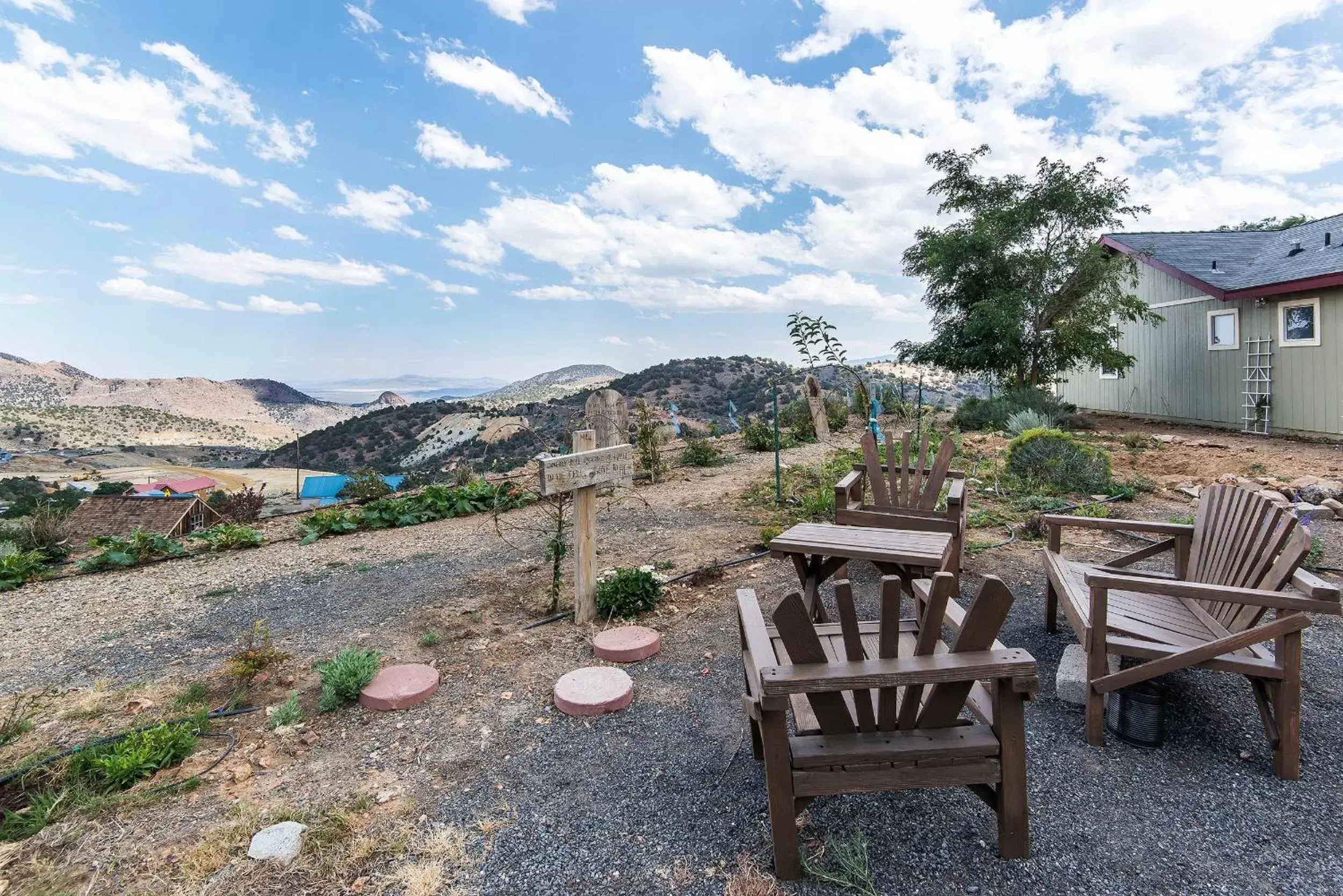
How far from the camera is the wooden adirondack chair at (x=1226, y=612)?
2104 mm

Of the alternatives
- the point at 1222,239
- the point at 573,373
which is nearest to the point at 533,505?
the point at 1222,239

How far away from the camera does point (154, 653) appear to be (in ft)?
12.1

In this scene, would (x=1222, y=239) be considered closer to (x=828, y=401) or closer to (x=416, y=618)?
(x=828, y=401)

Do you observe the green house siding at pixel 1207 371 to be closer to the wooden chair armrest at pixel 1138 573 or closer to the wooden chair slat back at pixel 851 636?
the wooden chair armrest at pixel 1138 573

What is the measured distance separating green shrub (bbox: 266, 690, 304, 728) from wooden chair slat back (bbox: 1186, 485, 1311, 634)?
378 centimetres

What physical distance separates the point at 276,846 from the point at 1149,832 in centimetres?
266

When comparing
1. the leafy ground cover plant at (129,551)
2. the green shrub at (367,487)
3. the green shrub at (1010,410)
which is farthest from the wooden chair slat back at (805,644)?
the green shrub at (1010,410)

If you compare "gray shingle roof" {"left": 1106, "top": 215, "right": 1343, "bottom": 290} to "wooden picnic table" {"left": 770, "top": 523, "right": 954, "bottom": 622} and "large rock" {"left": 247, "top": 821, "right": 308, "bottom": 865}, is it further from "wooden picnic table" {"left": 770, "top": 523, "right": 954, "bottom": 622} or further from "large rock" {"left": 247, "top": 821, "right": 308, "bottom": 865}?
"large rock" {"left": 247, "top": 821, "right": 308, "bottom": 865}

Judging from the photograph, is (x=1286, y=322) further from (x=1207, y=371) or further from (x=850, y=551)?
(x=850, y=551)

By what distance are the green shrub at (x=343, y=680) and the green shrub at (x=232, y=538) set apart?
3998mm

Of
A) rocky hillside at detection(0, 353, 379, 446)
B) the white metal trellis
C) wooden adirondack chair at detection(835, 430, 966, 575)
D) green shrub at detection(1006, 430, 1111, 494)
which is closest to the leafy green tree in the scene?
the white metal trellis

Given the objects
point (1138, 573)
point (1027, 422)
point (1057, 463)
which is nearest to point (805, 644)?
point (1138, 573)

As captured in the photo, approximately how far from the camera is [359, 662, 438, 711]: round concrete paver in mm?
2844

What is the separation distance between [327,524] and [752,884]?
615 cm
